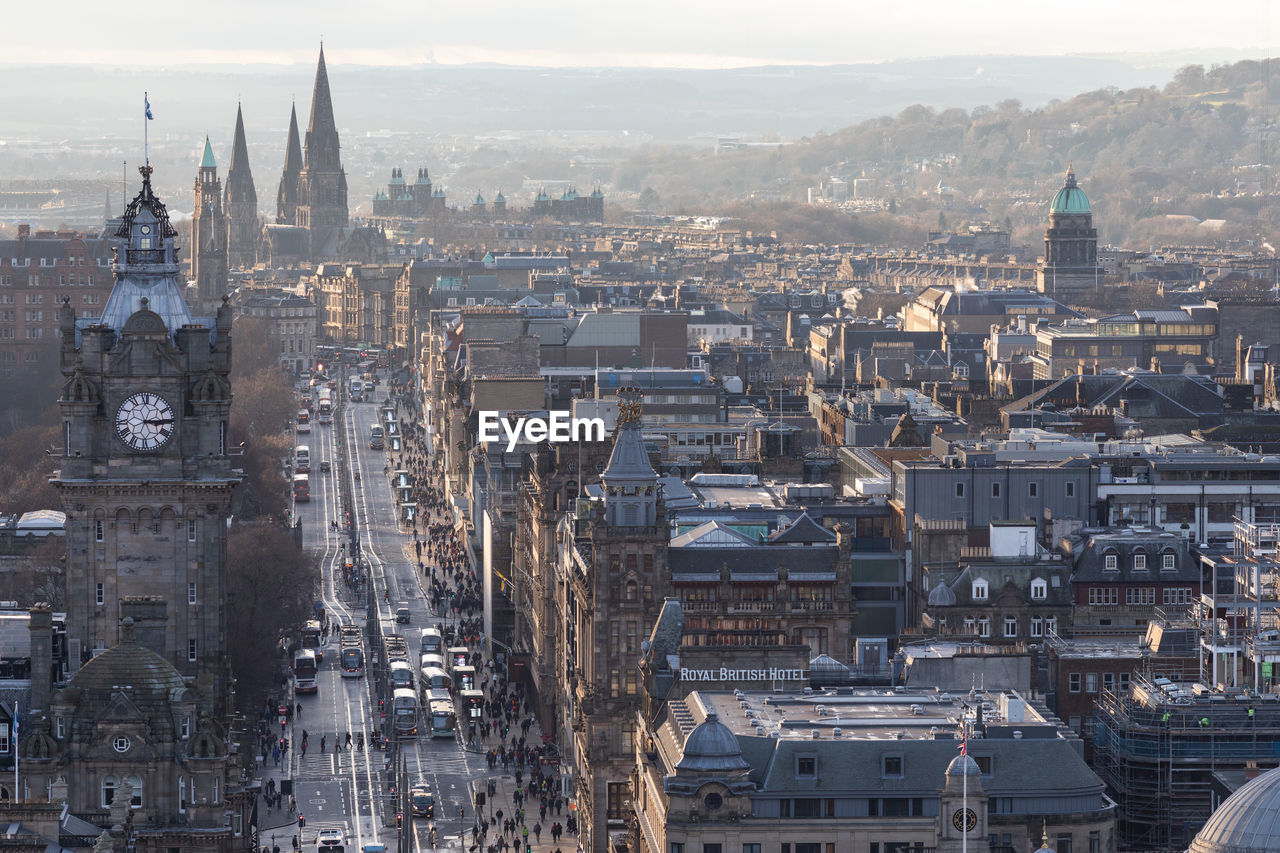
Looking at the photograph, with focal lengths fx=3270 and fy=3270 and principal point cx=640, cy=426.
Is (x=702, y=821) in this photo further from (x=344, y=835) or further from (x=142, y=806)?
(x=344, y=835)

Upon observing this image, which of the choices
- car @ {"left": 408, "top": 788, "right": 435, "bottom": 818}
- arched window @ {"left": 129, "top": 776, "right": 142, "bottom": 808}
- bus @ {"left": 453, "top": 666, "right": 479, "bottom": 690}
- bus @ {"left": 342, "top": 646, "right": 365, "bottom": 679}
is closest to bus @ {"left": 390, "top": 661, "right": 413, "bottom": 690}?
bus @ {"left": 453, "top": 666, "right": 479, "bottom": 690}

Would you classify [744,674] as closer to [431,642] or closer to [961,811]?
[961,811]

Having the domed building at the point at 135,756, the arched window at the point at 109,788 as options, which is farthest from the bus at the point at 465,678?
the arched window at the point at 109,788

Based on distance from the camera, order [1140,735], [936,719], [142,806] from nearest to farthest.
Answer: [142,806] → [936,719] → [1140,735]

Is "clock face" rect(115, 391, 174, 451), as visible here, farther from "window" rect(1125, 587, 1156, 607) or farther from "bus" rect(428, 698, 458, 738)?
"window" rect(1125, 587, 1156, 607)

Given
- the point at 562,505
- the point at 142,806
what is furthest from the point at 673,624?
the point at 562,505

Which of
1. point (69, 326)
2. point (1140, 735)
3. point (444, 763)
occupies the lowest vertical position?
point (444, 763)
